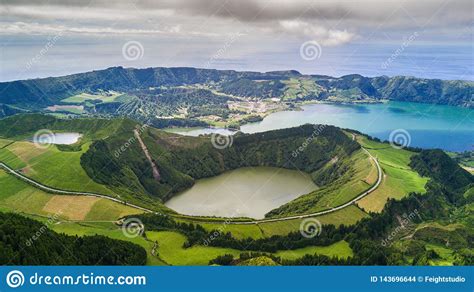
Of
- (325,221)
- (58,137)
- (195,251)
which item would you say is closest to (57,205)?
(195,251)

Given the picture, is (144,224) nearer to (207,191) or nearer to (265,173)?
(207,191)

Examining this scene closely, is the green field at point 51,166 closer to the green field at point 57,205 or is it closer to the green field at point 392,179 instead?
the green field at point 57,205

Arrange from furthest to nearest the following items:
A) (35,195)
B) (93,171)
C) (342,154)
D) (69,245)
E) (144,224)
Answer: (342,154), (93,171), (35,195), (144,224), (69,245)

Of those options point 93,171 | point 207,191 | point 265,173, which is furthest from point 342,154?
point 93,171

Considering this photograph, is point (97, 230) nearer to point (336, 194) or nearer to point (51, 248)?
point (51, 248)

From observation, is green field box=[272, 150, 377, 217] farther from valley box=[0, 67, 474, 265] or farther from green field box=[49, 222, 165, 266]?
green field box=[49, 222, 165, 266]

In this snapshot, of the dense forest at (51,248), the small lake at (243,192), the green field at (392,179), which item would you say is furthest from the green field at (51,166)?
the green field at (392,179)
